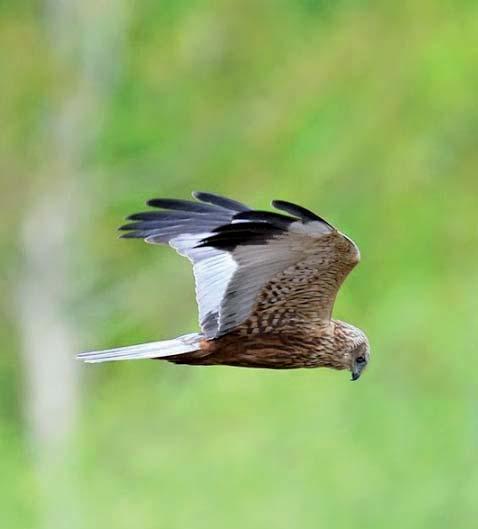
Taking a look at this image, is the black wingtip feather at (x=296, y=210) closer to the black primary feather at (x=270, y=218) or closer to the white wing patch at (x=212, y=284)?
the black primary feather at (x=270, y=218)

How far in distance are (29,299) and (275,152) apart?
2.33 meters

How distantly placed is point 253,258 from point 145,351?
0.44 m

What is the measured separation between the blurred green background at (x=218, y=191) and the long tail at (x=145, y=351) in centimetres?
705

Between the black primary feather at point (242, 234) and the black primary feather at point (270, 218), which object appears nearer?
the black primary feather at point (270, 218)

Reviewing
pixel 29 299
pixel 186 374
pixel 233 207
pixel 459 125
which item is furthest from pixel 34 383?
pixel 233 207

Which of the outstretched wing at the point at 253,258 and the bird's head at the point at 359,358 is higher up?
the outstretched wing at the point at 253,258

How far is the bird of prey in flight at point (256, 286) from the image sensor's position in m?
5.53

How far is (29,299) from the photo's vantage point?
15508 millimetres

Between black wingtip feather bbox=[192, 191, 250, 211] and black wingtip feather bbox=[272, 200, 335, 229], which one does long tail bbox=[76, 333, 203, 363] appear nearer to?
black wingtip feather bbox=[192, 191, 250, 211]

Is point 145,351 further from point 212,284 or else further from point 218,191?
point 218,191

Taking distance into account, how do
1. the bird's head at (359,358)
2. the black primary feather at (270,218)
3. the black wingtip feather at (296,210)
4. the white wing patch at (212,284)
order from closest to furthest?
1. the black wingtip feather at (296,210)
2. the black primary feather at (270,218)
3. the white wing patch at (212,284)
4. the bird's head at (359,358)

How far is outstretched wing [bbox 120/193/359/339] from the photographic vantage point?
5.49m

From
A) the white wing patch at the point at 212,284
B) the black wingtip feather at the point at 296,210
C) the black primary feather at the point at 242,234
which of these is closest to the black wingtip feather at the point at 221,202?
the white wing patch at the point at 212,284

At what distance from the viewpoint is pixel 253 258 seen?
5.70 meters
